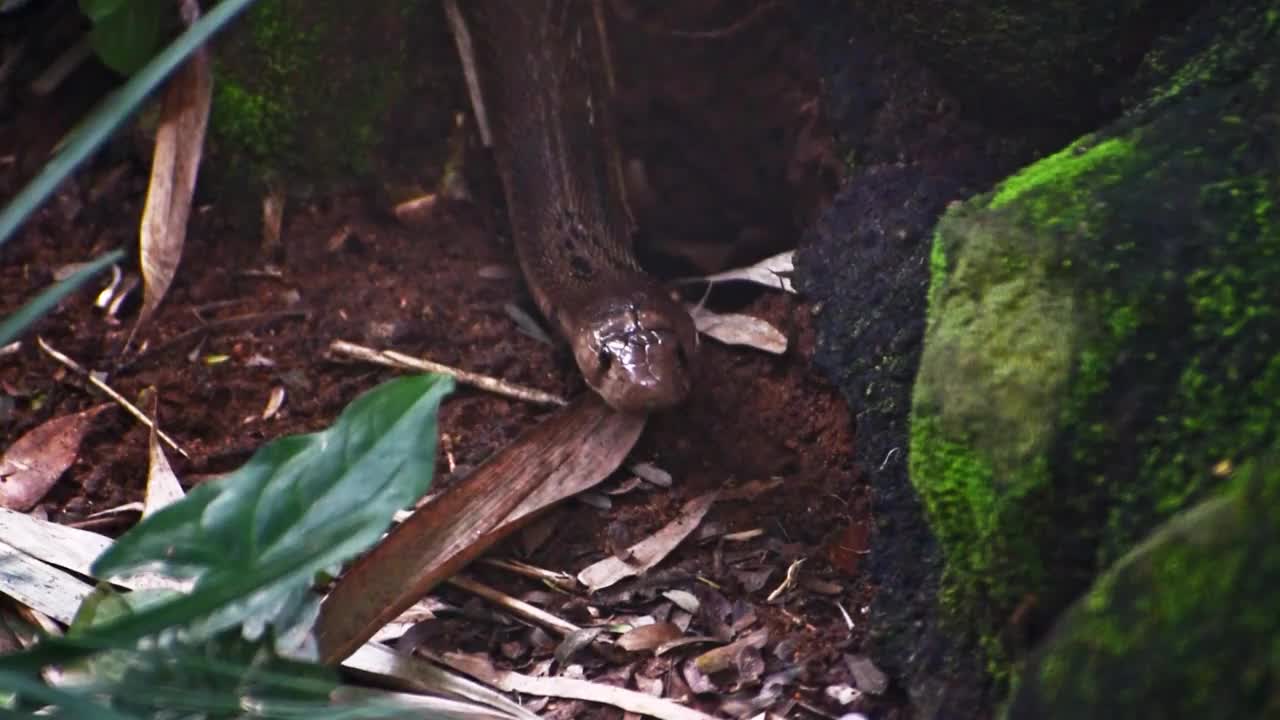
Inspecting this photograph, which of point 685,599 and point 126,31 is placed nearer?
point 685,599

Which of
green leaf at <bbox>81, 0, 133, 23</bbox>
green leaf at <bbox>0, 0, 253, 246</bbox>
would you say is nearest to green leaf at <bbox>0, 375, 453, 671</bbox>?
green leaf at <bbox>0, 0, 253, 246</bbox>

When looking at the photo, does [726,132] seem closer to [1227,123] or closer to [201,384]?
[201,384]

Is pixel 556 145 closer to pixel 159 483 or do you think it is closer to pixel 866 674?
pixel 159 483

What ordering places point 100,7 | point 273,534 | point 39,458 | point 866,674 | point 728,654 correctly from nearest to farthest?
point 273,534, point 866,674, point 728,654, point 39,458, point 100,7

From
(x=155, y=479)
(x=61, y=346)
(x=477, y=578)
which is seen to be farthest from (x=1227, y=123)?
(x=61, y=346)

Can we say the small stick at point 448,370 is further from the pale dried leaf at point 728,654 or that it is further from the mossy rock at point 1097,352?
the mossy rock at point 1097,352

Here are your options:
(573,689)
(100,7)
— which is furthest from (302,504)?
(100,7)

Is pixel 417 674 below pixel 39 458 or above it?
below
